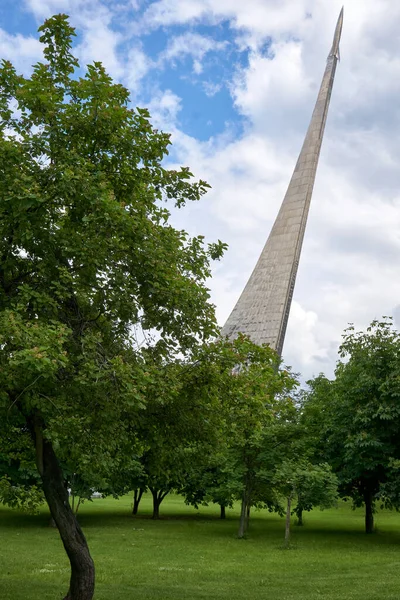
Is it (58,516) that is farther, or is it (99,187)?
(58,516)

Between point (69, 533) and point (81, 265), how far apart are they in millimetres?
4537

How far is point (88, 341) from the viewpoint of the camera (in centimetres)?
959

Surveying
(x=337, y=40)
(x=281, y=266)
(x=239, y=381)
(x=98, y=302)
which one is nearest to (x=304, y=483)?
(x=239, y=381)

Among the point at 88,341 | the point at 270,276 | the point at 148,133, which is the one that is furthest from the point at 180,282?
the point at 270,276

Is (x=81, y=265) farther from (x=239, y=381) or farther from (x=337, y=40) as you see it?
(x=337, y=40)

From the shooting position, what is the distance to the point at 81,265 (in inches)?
426

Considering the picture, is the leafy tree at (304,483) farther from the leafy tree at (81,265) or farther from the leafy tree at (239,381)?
the leafy tree at (81,265)

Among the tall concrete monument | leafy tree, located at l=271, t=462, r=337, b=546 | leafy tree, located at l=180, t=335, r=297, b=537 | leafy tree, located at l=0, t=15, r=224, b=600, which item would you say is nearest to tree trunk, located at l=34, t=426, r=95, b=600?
leafy tree, located at l=0, t=15, r=224, b=600

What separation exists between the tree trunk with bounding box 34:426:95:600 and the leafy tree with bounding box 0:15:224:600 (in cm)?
2

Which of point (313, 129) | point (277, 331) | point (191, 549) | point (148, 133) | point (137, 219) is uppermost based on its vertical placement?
point (313, 129)

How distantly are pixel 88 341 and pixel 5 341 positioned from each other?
1.40 metres

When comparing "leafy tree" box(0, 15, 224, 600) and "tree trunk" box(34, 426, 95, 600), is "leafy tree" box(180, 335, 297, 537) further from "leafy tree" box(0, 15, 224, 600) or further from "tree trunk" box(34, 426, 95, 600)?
"tree trunk" box(34, 426, 95, 600)

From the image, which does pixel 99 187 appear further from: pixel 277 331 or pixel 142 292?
pixel 277 331

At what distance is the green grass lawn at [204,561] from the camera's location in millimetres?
13641
